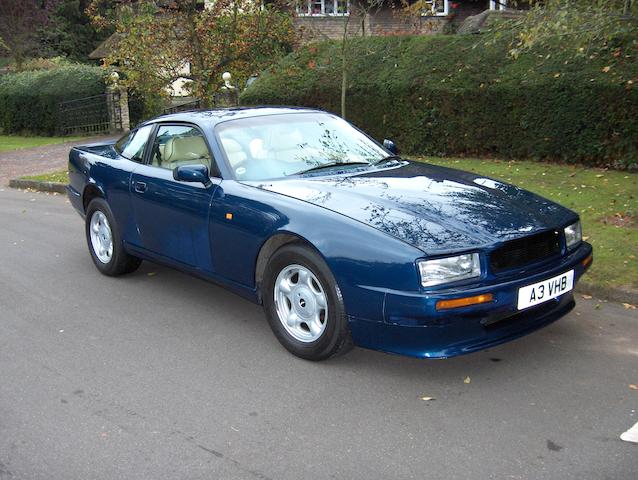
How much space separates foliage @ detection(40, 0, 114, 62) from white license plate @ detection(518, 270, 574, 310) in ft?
149

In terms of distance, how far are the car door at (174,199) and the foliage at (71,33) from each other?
141 ft

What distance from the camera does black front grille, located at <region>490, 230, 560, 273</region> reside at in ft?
12.9

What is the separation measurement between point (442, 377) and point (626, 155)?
8.10 m

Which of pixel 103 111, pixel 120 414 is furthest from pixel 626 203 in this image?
pixel 103 111

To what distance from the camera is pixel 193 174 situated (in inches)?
193

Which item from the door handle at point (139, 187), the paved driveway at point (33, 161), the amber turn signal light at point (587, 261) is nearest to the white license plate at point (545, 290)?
the amber turn signal light at point (587, 261)

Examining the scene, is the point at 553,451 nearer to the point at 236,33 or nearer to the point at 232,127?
the point at 232,127

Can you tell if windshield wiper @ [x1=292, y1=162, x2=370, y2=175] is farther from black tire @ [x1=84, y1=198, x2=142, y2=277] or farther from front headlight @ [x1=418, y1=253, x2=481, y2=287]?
black tire @ [x1=84, y1=198, x2=142, y2=277]

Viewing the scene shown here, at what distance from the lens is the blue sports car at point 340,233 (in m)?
3.83

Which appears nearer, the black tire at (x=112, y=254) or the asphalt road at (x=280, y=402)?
the asphalt road at (x=280, y=402)

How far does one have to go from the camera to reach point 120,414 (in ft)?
12.4

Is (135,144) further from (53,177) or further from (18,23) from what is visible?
(18,23)

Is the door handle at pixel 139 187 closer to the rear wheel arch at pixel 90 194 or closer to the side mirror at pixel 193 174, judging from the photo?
the rear wheel arch at pixel 90 194

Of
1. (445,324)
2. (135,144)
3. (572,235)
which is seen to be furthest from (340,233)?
(135,144)
